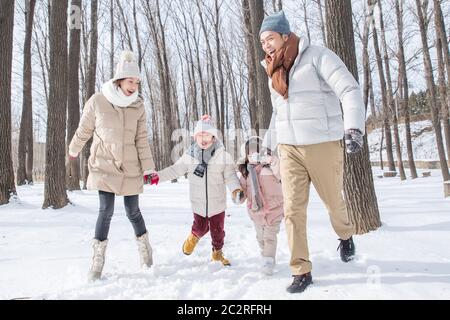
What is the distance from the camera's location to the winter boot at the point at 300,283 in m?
2.47

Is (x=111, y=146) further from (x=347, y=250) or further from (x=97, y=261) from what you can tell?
(x=347, y=250)

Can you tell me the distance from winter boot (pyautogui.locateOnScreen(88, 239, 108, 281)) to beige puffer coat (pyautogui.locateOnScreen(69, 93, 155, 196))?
1.51 ft

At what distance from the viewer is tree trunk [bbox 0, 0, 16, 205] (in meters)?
7.18

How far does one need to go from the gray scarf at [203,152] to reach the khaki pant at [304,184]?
3.39ft

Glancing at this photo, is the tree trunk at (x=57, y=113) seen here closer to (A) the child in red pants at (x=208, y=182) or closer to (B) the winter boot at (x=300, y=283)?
(A) the child in red pants at (x=208, y=182)

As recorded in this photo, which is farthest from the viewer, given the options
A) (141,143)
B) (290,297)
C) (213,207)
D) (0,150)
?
(0,150)

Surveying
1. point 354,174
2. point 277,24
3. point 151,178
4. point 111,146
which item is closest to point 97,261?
point 151,178

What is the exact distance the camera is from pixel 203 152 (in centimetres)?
Answer: 360

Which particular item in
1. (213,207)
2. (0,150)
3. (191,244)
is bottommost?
(191,244)

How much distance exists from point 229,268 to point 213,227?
0.47 m

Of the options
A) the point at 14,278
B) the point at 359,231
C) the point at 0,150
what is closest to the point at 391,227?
the point at 359,231

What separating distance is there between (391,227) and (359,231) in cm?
39
